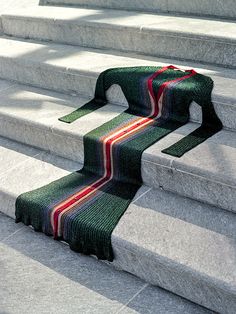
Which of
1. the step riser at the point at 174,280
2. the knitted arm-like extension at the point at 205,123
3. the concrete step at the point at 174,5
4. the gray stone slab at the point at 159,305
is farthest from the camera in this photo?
the concrete step at the point at 174,5

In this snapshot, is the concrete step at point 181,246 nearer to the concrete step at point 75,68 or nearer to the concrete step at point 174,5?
the concrete step at point 75,68

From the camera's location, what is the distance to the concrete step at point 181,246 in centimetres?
229

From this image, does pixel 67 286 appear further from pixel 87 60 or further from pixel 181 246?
pixel 87 60

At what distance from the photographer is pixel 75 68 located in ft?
11.7

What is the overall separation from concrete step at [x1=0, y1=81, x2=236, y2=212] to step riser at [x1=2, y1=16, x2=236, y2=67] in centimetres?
49

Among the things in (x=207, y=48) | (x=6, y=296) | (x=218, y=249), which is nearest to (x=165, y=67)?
(x=207, y=48)

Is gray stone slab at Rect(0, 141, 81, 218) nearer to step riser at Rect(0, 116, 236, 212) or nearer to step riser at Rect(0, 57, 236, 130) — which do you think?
step riser at Rect(0, 116, 236, 212)

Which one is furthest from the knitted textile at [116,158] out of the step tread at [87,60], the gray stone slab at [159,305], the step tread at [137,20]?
the step tread at [137,20]

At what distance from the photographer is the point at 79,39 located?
159 inches

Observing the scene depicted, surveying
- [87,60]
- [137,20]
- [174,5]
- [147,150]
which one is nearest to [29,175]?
[147,150]

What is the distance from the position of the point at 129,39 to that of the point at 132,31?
0.06 meters

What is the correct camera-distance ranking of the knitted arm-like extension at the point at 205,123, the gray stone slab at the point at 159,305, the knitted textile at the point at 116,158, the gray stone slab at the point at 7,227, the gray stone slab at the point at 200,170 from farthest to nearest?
the gray stone slab at the point at 7,227 < the knitted arm-like extension at the point at 205,123 < the knitted textile at the point at 116,158 < the gray stone slab at the point at 200,170 < the gray stone slab at the point at 159,305

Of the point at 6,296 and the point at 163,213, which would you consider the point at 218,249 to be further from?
the point at 6,296

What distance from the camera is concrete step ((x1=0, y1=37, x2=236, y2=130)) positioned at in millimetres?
2992
